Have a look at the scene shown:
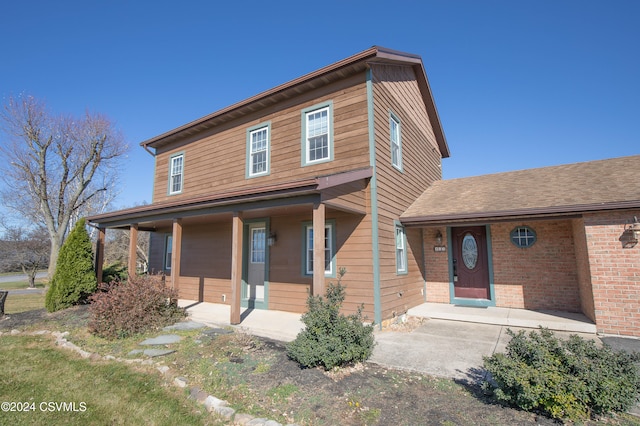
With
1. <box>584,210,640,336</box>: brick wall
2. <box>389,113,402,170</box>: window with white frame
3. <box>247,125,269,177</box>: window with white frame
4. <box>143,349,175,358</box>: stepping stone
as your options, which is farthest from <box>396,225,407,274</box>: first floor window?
<box>143,349,175,358</box>: stepping stone

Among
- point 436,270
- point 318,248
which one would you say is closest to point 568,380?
point 318,248

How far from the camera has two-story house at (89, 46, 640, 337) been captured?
6.26 metres

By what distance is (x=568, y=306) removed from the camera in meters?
7.81

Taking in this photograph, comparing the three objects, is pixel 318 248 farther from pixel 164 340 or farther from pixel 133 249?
pixel 133 249

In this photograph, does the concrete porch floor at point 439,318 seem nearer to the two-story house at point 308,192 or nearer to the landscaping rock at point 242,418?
the two-story house at point 308,192

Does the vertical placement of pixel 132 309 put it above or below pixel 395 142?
below

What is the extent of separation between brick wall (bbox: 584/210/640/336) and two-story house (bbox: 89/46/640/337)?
0.9 inches

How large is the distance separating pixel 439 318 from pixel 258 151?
6902mm

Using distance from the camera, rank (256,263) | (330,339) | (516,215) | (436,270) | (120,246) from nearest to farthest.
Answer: (330,339) < (516,215) < (256,263) < (436,270) < (120,246)

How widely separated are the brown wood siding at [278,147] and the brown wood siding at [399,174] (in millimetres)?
548

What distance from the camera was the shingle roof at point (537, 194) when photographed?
21.6 ft

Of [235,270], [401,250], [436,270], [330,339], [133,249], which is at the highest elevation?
[133,249]

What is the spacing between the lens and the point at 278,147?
898 centimetres

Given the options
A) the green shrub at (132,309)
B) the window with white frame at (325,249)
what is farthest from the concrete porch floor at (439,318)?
the window with white frame at (325,249)
